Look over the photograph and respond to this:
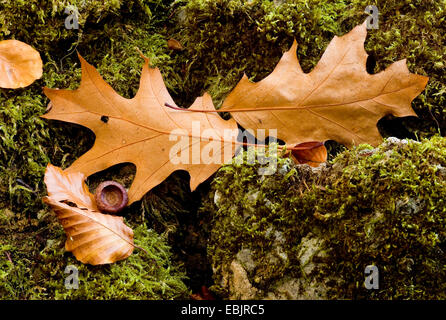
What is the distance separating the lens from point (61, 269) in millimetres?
1722

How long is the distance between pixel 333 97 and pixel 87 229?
132cm

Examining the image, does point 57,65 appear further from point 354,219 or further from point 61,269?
point 354,219

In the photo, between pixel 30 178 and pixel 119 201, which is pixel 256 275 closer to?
pixel 119 201

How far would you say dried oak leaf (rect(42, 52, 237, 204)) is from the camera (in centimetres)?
198

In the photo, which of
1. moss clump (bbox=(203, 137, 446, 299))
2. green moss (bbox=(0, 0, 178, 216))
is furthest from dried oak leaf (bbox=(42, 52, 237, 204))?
moss clump (bbox=(203, 137, 446, 299))

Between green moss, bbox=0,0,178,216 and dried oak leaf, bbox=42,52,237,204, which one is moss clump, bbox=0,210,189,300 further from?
dried oak leaf, bbox=42,52,237,204

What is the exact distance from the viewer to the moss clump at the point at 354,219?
1.47 metres

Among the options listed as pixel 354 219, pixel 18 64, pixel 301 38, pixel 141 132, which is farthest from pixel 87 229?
pixel 301 38

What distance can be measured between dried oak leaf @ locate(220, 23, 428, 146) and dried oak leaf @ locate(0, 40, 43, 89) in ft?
3.65

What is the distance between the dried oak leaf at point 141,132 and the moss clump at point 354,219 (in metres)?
0.27

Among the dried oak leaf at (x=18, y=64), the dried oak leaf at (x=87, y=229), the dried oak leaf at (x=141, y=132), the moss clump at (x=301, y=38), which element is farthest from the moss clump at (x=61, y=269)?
the moss clump at (x=301, y=38)

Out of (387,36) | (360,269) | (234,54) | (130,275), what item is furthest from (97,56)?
(360,269)

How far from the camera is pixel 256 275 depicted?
5.43ft
